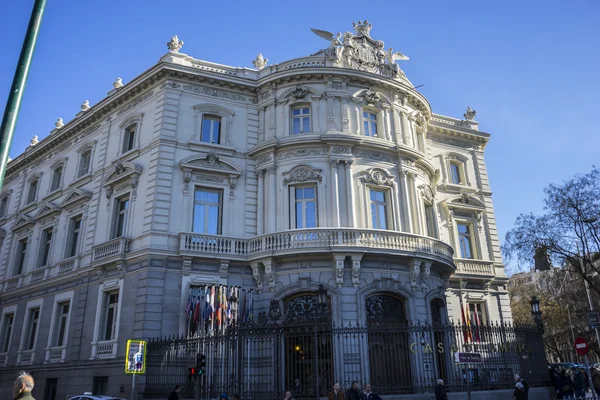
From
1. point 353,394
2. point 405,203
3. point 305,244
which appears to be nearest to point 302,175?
point 305,244

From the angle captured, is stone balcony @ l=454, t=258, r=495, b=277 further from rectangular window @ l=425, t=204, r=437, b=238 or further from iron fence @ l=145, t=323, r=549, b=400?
iron fence @ l=145, t=323, r=549, b=400

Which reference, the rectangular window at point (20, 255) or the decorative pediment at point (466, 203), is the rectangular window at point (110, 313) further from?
the decorative pediment at point (466, 203)

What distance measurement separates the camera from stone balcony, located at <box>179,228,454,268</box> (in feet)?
69.9

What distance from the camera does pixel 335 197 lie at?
22.9 m

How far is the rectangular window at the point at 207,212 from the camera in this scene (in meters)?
23.0

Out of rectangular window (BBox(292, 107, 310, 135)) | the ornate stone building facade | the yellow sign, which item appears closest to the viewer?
the yellow sign

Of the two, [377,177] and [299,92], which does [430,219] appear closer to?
[377,177]

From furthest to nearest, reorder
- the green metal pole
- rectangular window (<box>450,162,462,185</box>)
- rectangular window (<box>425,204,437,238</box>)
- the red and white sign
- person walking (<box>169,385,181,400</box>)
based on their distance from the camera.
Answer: rectangular window (<box>450,162,462,185</box>), rectangular window (<box>425,204,437,238</box>), the red and white sign, person walking (<box>169,385,181,400</box>), the green metal pole

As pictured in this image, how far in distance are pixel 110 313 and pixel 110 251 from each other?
109 inches

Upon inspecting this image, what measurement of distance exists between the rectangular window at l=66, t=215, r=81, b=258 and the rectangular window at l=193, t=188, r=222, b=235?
7.40 m

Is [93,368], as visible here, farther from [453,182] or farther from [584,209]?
[584,209]

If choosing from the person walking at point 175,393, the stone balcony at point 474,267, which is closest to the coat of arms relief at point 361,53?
the stone balcony at point 474,267

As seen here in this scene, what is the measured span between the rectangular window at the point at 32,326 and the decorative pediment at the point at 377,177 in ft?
60.6

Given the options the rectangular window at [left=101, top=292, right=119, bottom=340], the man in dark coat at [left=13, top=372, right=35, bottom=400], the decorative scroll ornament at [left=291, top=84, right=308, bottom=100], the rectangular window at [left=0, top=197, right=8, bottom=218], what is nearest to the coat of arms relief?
the decorative scroll ornament at [left=291, top=84, right=308, bottom=100]
